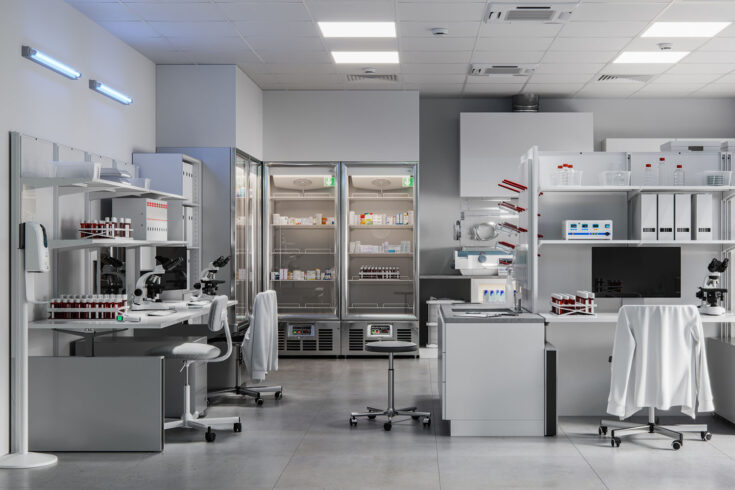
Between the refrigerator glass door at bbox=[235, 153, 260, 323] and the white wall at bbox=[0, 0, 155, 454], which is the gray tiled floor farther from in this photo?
the refrigerator glass door at bbox=[235, 153, 260, 323]

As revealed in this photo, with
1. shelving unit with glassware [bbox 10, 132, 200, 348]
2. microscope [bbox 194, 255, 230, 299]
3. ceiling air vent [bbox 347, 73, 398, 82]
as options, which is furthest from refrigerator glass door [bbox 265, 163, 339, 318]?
shelving unit with glassware [bbox 10, 132, 200, 348]

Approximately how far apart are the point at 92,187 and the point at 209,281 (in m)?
1.74

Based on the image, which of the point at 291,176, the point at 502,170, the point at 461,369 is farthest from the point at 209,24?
the point at 502,170

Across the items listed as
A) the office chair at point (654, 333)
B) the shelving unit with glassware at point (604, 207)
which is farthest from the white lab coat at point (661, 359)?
the shelving unit with glassware at point (604, 207)

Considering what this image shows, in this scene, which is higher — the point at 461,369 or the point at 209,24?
the point at 209,24

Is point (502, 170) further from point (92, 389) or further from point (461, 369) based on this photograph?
point (92, 389)

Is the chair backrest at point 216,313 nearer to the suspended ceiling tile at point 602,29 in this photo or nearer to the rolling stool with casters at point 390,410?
the rolling stool with casters at point 390,410

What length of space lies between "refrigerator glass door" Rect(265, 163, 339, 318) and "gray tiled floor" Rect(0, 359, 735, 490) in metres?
3.35

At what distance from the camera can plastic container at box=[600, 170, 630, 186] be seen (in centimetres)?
575

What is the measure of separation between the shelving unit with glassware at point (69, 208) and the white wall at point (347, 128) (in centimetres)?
262

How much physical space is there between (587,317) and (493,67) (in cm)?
354

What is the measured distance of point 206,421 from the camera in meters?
5.21

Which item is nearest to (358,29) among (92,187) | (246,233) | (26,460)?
(92,187)

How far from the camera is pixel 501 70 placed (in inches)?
316
